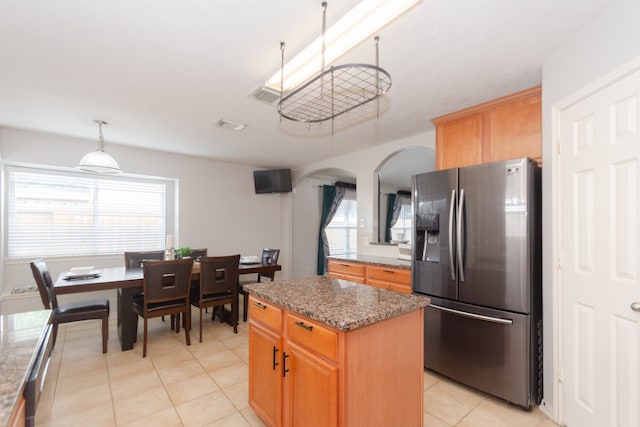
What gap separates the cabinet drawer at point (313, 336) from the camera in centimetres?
134

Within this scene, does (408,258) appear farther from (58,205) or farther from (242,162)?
(58,205)

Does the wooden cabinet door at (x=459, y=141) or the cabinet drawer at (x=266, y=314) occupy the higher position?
the wooden cabinet door at (x=459, y=141)

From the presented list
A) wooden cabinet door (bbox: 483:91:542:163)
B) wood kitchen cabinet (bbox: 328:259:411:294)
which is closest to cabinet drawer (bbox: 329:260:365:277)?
wood kitchen cabinet (bbox: 328:259:411:294)

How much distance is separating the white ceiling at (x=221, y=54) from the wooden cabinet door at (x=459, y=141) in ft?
0.67

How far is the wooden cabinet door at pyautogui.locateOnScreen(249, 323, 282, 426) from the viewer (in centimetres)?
168

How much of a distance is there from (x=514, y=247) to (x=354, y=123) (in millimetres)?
1935

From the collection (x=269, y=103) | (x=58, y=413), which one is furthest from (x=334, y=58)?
(x=58, y=413)

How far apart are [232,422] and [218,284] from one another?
5.69 ft

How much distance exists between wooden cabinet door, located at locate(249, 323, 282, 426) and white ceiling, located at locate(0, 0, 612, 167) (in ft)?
5.84

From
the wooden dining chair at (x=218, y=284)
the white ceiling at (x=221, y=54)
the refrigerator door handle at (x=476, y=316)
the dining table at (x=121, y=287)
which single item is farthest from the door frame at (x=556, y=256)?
the dining table at (x=121, y=287)

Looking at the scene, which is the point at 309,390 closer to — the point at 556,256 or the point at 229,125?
the point at 556,256

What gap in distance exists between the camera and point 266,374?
1.79m

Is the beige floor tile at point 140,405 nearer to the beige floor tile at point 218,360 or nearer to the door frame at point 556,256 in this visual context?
the beige floor tile at point 218,360

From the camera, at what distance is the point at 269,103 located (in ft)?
8.79
